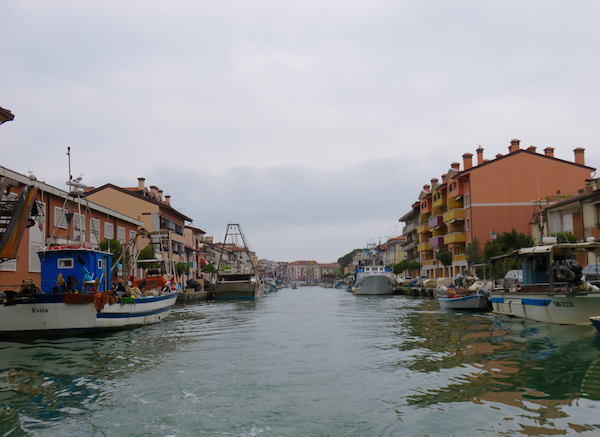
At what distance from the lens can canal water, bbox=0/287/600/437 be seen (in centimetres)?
731

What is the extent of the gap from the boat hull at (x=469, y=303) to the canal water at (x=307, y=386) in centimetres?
1105

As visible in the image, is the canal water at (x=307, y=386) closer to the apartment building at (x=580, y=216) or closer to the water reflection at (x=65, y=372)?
the water reflection at (x=65, y=372)

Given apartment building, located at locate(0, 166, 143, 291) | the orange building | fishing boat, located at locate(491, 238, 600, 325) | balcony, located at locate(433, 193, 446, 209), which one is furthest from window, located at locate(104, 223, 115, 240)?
balcony, located at locate(433, 193, 446, 209)

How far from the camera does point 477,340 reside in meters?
15.9

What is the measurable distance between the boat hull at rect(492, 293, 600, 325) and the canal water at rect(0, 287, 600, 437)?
898 millimetres

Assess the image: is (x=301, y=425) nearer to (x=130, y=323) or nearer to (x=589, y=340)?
(x=589, y=340)

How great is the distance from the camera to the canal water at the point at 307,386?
288 inches

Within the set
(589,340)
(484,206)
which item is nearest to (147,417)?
(589,340)

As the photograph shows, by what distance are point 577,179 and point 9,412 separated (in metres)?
54.9

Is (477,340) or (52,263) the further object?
(52,263)

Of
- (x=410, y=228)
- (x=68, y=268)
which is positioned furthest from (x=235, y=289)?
(x=410, y=228)

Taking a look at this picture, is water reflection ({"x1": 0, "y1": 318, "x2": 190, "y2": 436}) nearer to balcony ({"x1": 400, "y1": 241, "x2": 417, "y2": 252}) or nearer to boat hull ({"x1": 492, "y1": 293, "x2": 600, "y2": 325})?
boat hull ({"x1": 492, "y1": 293, "x2": 600, "y2": 325})

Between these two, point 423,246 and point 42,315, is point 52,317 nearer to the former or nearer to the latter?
point 42,315

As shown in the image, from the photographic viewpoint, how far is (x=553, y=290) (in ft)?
63.2
